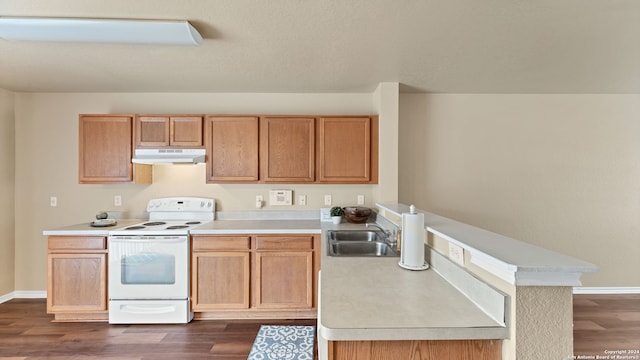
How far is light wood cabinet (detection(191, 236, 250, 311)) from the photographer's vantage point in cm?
263

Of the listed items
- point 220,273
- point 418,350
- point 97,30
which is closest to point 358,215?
point 220,273

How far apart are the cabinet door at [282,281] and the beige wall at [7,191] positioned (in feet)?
9.44

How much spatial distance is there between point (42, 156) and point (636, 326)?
6.26 meters

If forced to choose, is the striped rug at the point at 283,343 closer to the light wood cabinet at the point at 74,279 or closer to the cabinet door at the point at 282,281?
the cabinet door at the point at 282,281

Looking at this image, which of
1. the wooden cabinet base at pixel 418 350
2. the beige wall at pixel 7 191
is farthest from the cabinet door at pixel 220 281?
the beige wall at pixel 7 191

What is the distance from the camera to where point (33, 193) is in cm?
319

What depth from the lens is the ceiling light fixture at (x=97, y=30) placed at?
67.4 inches

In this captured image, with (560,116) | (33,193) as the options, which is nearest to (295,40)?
(560,116)

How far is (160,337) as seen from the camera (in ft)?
7.81

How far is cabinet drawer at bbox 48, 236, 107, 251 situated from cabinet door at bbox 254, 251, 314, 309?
1.44m

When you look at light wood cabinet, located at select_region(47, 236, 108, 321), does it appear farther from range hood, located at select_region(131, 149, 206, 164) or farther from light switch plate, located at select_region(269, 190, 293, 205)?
light switch plate, located at select_region(269, 190, 293, 205)

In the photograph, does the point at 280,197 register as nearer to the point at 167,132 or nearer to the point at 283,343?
the point at 167,132

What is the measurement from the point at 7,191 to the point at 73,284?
1541 millimetres

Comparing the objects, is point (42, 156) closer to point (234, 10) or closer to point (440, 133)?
point (234, 10)
